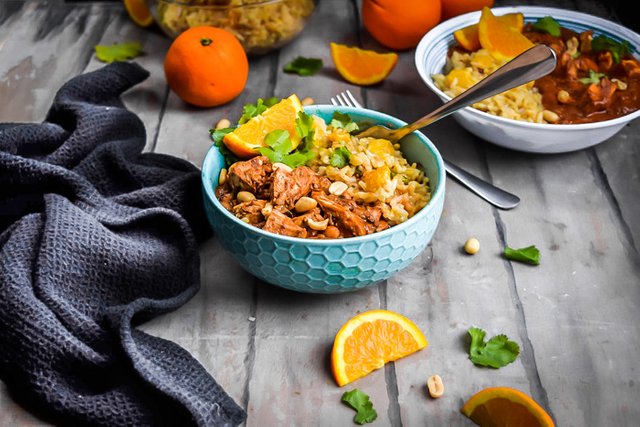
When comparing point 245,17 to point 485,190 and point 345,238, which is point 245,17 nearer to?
point 485,190

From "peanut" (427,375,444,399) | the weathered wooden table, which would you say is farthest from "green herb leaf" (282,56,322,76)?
Result: "peanut" (427,375,444,399)

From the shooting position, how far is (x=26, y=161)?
164 centimetres

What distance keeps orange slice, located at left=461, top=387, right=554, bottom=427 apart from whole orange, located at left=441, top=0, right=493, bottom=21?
4.80ft

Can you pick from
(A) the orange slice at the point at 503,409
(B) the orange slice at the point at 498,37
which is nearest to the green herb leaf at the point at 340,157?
(A) the orange slice at the point at 503,409

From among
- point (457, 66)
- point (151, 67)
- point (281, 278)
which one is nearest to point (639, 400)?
point (281, 278)

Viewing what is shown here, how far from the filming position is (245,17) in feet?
7.29

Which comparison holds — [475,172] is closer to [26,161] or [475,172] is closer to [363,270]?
[363,270]

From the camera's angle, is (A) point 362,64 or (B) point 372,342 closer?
(B) point 372,342

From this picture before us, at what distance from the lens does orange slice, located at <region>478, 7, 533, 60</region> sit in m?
2.10

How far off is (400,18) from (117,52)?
0.90m

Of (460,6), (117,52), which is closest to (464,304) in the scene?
(460,6)

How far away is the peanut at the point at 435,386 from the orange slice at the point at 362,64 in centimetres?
112

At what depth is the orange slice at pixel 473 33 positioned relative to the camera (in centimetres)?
216

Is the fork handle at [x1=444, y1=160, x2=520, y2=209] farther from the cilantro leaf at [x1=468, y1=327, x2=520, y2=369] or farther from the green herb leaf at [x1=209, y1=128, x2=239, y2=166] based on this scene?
the green herb leaf at [x1=209, y1=128, x2=239, y2=166]
